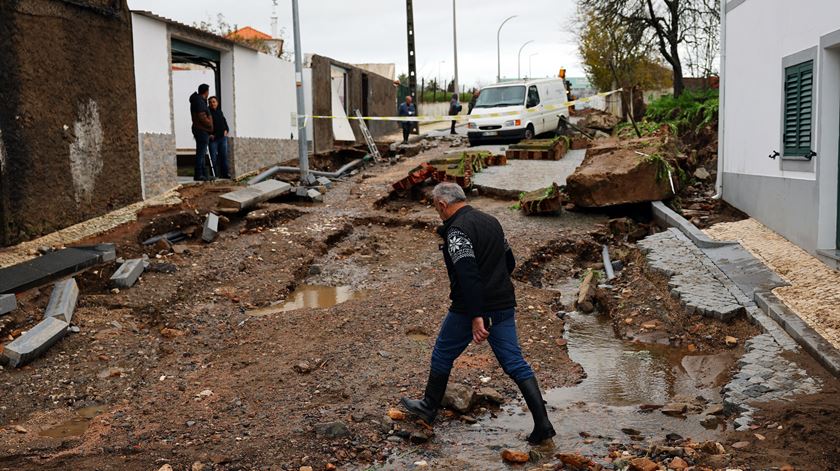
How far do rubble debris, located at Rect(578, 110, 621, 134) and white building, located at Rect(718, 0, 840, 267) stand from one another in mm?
14461

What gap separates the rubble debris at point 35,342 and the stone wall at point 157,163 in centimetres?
605

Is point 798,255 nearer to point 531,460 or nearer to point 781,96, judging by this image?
point 781,96

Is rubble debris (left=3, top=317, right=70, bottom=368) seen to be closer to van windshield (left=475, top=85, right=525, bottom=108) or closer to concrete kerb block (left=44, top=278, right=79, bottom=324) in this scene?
concrete kerb block (left=44, top=278, right=79, bottom=324)

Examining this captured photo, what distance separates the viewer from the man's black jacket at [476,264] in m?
5.04

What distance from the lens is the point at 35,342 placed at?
6.91m

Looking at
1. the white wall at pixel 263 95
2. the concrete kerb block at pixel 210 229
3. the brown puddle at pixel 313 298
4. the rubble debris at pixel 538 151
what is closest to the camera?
the brown puddle at pixel 313 298

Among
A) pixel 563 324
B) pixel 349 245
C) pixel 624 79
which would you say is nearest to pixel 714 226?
pixel 563 324

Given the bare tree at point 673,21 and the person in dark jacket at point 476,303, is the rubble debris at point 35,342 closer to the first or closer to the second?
the person in dark jacket at point 476,303

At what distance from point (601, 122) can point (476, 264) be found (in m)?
23.8

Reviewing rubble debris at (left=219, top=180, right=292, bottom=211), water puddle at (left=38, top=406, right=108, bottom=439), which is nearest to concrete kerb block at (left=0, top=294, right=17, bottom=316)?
water puddle at (left=38, top=406, right=108, bottom=439)

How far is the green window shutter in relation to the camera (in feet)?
29.2

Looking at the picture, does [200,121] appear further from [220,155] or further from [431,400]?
[431,400]

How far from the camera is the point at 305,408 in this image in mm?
5699

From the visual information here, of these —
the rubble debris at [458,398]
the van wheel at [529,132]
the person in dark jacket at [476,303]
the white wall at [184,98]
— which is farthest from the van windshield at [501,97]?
the person in dark jacket at [476,303]
